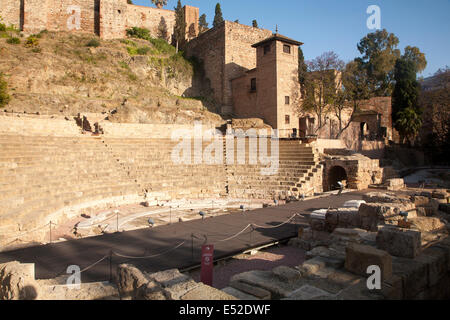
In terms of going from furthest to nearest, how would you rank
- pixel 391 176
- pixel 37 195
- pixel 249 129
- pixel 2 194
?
1. pixel 249 129
2. pixel 391 176
3. pixel 37 195
4. pixel 2 194

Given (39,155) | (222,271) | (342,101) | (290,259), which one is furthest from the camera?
(342,101)

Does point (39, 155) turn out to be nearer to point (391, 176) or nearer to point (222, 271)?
point (222, 271)

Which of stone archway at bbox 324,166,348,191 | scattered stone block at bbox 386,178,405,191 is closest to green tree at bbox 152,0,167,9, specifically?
stone archway at bbox 324,166,348,191

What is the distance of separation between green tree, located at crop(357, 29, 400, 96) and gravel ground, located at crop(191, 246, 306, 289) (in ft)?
120

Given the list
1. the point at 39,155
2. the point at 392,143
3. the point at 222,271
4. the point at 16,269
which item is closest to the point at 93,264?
the point at 16,269

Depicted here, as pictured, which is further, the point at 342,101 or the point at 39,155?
the point at 342,101

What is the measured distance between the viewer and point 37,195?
10.1 metres

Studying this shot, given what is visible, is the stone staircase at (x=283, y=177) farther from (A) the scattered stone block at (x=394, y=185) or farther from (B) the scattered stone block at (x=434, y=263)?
(B) the scattered stone block at (x=434, y=263)

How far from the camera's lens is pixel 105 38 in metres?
34.1

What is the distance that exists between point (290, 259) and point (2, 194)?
847 cm

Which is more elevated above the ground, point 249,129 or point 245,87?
point 245,87

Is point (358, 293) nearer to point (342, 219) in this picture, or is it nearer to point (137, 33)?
point (342, 219)

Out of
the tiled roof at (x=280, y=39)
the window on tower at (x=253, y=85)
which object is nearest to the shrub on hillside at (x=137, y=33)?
the window on tower at (x=253, y=85)
